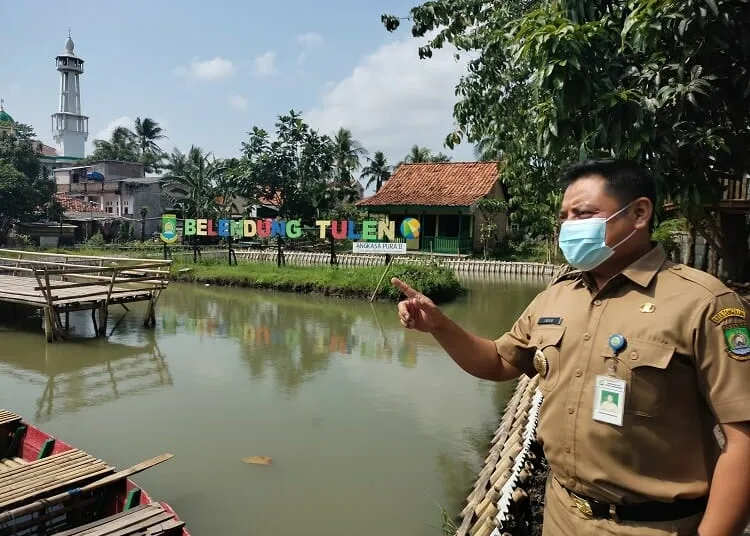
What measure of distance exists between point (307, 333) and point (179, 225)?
46.8 feet

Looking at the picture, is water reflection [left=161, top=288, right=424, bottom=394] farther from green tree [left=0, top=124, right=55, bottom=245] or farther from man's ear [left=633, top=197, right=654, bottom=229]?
green tree [left=0, top=124, right=55, bottom=245]

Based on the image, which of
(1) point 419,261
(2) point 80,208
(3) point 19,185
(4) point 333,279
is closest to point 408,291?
(4) point 333,279

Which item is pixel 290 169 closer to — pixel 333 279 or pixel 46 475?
pixel 333 279

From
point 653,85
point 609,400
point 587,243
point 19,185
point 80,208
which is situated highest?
point 19,185

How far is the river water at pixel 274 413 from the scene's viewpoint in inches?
199

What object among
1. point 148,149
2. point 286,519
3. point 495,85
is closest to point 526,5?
point 495,85

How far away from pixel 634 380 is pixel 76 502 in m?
3.95

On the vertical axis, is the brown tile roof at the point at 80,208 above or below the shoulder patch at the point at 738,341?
above

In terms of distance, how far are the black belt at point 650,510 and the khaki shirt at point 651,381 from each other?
28 millimetres

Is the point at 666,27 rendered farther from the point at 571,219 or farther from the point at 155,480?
the point at 155,480

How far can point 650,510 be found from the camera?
1641 millimetres

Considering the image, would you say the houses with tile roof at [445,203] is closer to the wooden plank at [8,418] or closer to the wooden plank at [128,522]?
the wooden plank at [8,418]

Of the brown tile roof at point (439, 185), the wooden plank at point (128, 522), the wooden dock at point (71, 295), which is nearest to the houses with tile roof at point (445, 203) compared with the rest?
the brown tile roof at point (439, 185)

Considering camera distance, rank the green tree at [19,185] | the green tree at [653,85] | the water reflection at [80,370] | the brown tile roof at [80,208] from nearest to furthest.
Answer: the green tree at [653,85]
the water reflection at [80,370]
the green tree at [19,185]
the brown tile roof at [80,208]
